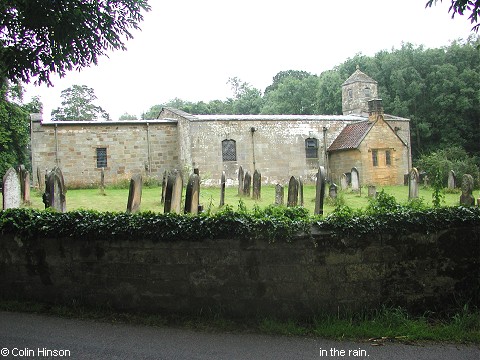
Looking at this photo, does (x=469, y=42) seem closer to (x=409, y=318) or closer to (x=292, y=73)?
(x=292, y=73)

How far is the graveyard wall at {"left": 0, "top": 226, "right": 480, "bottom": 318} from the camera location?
5344 millimetres

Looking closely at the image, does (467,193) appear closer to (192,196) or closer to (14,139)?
Answer: (192,196)

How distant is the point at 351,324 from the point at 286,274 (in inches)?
36.0

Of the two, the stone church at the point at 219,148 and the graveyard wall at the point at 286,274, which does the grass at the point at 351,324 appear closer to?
the graveyard wall at the point at 286,274

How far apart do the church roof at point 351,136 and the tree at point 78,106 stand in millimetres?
40747

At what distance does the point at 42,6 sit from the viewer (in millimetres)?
7328

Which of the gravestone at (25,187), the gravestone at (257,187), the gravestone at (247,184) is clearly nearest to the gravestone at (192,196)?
the gravestone at (25,187)

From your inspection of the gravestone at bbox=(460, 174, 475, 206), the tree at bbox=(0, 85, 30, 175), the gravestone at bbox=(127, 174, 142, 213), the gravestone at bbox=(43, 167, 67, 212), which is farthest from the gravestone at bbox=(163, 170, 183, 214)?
the tree at bbox=(0, 85, 30, 175)

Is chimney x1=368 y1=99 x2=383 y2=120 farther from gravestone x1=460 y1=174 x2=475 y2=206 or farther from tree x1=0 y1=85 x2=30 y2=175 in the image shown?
tree x1=0 y1=85 x2=30 y2=175

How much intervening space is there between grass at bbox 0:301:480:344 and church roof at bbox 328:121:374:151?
974 inches

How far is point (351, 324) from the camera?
5.11 meters

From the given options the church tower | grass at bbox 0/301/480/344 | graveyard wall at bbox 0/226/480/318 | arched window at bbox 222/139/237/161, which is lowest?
grass at bbox 0/301/480/344

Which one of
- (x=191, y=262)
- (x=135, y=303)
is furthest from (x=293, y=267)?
(x=135, y=303)

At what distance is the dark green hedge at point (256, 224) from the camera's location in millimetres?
5344
